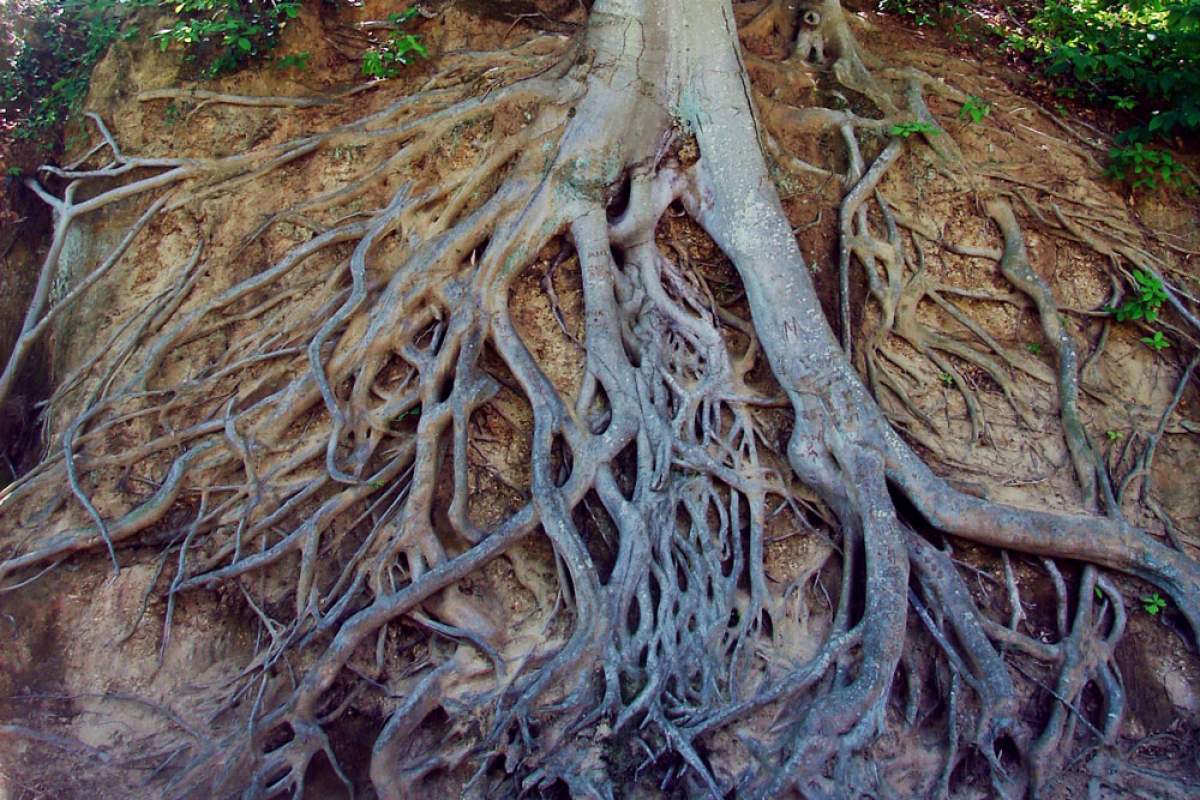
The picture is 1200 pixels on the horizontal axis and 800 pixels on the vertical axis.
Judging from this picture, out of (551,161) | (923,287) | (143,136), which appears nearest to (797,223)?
(923,287)

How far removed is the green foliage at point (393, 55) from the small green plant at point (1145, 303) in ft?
15.1

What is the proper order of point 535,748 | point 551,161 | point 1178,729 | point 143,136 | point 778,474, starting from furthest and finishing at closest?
point 143,136, point 551,161, point 778,474, point 1178,729, point 535,748

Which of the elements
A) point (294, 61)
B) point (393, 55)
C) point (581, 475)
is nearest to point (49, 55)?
point (294, 61)

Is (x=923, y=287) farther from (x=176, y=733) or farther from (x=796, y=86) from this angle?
(x=176, y=733)

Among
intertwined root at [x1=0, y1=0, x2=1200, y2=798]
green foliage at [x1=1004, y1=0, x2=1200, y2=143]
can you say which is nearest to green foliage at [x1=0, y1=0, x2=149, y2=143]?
intertwined root at [x1=0, y1=0, x2=1200, y2=798]

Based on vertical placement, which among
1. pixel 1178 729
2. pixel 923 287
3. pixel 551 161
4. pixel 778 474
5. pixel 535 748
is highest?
pixel 551 161

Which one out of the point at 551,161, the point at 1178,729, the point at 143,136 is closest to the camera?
the point at 1178,729

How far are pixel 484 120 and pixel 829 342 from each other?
8.12 ft

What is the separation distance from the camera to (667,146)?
5.56 m

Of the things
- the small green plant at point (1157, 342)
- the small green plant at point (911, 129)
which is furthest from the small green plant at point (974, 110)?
the small green plant at point (1157, 342)

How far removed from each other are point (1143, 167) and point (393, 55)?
4.79m

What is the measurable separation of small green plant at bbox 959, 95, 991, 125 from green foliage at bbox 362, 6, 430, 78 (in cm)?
350

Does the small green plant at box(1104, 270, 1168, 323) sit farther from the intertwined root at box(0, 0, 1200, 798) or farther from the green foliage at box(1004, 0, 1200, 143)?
the green foliage at box(1004, 0, 1200, 143)

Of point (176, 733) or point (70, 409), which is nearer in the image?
point (176, 733)
